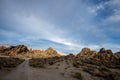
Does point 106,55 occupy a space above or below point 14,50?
below

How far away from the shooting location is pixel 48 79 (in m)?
17.2

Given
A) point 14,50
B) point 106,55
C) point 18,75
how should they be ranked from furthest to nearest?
point 14,50 < point 106,55 < point 18,75

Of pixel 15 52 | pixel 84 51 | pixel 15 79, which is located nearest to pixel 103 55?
pixel 84 51

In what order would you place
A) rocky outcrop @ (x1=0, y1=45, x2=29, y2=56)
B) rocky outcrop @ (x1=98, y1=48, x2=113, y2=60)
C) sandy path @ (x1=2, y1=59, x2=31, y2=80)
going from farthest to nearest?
1. rocky outcrop @ (x1=0, y1=45, x2=29, y2=56)
2. rocky outcrop @ (x1=98, y1=48, x2=113, y2=60)
3. sandy path @ (x1=2, y1=59, x2=31, y2=80)

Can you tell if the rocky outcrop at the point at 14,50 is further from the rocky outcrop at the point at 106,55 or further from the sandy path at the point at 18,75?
the sandy path at the point at 18,75

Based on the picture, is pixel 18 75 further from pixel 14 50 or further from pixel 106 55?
pixel 14 50

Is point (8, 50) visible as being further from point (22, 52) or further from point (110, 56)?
point (110, 56)

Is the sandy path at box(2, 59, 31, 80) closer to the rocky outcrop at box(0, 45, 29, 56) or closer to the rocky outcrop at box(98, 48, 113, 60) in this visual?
the rocky outcrop at box(98, 48, 113, 60)

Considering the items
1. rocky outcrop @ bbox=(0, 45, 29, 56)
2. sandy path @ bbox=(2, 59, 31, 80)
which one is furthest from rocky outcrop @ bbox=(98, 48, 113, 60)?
rocky outcrop @ bbox=(0, 45, 29, 56)

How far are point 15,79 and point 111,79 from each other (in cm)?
1185

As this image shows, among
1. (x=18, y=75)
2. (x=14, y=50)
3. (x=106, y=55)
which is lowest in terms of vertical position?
(x=18, y=75)

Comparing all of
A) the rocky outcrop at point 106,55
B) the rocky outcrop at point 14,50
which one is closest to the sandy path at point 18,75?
the rocky outcrop at point 106,55

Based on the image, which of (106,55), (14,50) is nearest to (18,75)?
(106,55)

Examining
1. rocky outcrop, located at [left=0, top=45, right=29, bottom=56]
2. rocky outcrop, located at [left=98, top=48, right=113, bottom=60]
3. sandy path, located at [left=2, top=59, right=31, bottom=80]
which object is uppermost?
rocky outcrop, located at [left=0, top=45, right=29, bottom=56]
